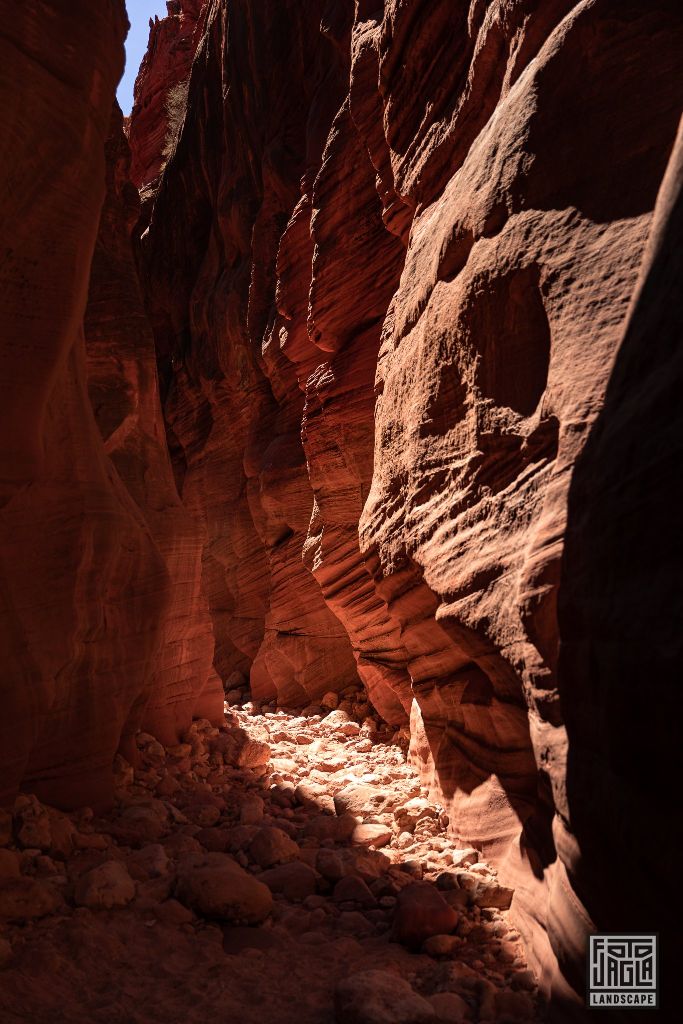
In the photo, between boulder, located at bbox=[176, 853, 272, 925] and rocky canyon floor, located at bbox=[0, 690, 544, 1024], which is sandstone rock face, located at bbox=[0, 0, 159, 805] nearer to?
rocky canyon floor, located at bbox=[0, 690, 544, 1024]

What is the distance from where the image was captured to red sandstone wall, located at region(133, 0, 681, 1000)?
10.7ft

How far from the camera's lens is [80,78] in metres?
5.26

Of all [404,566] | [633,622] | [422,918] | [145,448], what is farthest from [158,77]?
[633,622]

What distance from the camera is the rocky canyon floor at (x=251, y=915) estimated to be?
3201 millimetres

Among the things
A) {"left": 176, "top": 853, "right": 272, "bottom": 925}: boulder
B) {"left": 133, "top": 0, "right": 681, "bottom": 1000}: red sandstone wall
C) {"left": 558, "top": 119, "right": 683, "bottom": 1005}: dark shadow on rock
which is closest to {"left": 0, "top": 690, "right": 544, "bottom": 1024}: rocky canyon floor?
{"left": 176, "top": 853, "right": 272, "bottom": 925}: boulder

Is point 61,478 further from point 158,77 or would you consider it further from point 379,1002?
point 158,77

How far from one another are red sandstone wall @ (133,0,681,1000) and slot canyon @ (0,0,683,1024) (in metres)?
Result: 0.03

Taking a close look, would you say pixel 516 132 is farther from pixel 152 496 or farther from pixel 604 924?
pixel 152 496

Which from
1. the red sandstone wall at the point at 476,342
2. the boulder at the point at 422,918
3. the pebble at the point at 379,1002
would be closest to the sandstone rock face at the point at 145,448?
the red sandstone wall at the point at 476,342

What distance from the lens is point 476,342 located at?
13.9 ft

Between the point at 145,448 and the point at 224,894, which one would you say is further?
the point at 145,448

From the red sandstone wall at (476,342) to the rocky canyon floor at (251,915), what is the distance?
1.10 feet

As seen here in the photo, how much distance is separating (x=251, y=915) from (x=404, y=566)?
2.43 metres

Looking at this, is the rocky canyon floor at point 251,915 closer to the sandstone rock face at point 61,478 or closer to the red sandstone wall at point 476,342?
the red sandstone wall at point 476,342
